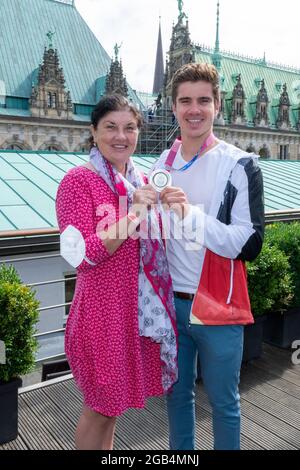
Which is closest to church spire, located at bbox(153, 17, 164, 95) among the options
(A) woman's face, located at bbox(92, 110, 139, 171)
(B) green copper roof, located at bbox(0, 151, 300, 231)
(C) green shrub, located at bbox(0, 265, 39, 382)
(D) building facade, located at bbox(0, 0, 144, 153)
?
(D) building facade, located at bbox(0, 0, 144, 153)

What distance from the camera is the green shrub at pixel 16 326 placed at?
3000mm

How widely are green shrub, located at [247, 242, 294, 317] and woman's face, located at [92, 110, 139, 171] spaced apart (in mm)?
2150

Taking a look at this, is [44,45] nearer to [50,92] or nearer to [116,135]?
[50,92]

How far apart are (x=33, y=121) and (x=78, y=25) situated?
7960 millimetres

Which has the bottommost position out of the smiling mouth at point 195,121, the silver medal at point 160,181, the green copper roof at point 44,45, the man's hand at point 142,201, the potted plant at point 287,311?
the potted plant at point 287,311

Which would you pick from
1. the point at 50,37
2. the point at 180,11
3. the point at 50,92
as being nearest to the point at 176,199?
the point at 50,92

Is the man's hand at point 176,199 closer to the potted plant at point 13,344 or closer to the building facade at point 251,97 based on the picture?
the potted plant at point 13,344

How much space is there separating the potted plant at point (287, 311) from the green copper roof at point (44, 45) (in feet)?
76.8

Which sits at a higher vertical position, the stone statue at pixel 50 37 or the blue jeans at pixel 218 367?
the stone statue at pixel 50 37

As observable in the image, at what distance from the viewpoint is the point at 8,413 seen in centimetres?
301

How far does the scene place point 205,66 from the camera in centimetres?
216

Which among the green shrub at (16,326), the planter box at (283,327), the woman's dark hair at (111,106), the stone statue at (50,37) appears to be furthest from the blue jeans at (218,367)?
the stone statue at (50,37)

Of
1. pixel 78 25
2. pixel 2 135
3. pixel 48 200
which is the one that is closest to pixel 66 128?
pixel 2 135

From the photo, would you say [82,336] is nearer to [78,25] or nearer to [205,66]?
[205,66]
